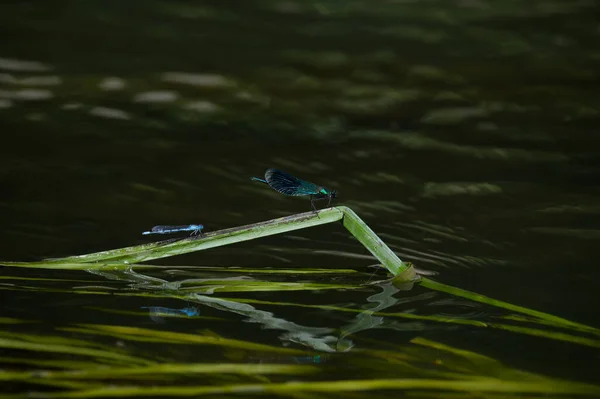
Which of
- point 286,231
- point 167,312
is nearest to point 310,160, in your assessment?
point 286,231

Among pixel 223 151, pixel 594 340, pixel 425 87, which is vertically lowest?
pixel 594 340

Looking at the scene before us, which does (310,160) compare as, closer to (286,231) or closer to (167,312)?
(286,231)

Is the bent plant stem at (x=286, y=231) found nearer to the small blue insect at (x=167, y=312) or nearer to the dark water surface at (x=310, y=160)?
the dark water surface at (x=310, y=160)

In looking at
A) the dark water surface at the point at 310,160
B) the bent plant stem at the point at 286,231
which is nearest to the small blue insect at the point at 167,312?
the dark water surface at the point at 310,160

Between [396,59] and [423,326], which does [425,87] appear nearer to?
[396,59]

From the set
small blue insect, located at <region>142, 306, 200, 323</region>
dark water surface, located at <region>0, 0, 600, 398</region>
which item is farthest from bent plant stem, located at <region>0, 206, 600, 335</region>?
small blue insect, located at <region>142, 306, 200, 323</region>

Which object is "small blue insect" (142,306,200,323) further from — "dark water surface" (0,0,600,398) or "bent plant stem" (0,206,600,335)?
"bent plant stem" (0,206,600,335)

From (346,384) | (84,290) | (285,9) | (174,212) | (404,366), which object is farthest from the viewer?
(285,9)

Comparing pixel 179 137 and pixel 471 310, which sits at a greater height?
pixel 179 137

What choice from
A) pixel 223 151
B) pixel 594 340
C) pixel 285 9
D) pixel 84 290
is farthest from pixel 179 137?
pixel 594 340
